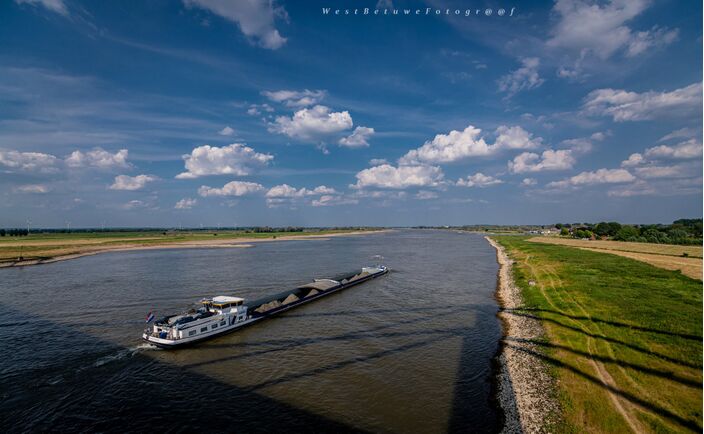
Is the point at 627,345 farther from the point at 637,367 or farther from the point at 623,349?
the point at 637,367

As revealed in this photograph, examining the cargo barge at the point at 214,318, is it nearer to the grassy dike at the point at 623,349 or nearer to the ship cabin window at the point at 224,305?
the ship cabin window at the point at 224,305

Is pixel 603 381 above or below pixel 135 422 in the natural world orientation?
above

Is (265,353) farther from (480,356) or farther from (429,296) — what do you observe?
(429,296)

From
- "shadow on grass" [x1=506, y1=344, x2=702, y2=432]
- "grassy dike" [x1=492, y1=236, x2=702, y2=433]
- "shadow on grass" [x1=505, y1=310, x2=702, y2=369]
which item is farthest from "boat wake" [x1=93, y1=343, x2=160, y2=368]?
"shadow on grass" [x1=505, y1=310, x2=702, y2=369]

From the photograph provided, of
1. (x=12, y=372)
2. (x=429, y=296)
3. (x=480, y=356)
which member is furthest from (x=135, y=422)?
(x=429, y=296)

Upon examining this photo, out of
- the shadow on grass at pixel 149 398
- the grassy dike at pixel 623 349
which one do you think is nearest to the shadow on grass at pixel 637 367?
the grassy dike at pixel 623 349
